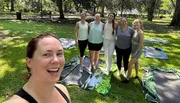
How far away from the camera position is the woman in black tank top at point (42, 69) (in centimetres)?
123

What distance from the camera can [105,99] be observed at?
462 cm

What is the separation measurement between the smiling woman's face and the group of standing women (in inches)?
154

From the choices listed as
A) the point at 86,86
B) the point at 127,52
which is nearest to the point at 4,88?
the point at 86,86

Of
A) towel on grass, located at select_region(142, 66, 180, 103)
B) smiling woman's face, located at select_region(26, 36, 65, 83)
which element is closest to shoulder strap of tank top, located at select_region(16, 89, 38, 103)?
smiling woman's face, located at select_region(26, 36, 65, 83)

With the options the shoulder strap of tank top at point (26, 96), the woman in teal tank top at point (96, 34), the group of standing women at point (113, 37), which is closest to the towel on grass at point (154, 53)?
the group of standing women at point (113, 37)

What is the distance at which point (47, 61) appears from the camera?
4.04ft

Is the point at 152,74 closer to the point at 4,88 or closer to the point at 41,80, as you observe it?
the point at 4,88

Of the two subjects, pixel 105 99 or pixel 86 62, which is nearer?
pixel 105 99

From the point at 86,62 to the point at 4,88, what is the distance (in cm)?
266

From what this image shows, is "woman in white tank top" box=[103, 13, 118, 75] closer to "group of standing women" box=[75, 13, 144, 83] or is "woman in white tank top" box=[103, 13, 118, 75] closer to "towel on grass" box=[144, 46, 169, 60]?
"group of standing women" box=[75, 13, 144, 83]

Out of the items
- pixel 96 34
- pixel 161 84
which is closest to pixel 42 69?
pixel 96 34

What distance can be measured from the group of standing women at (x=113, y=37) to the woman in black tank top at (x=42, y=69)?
12.8 ft

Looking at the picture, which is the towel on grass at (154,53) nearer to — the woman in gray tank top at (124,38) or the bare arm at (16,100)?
the woman in gray tank top at (124,38)

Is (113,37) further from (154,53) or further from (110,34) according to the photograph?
(154,53)
